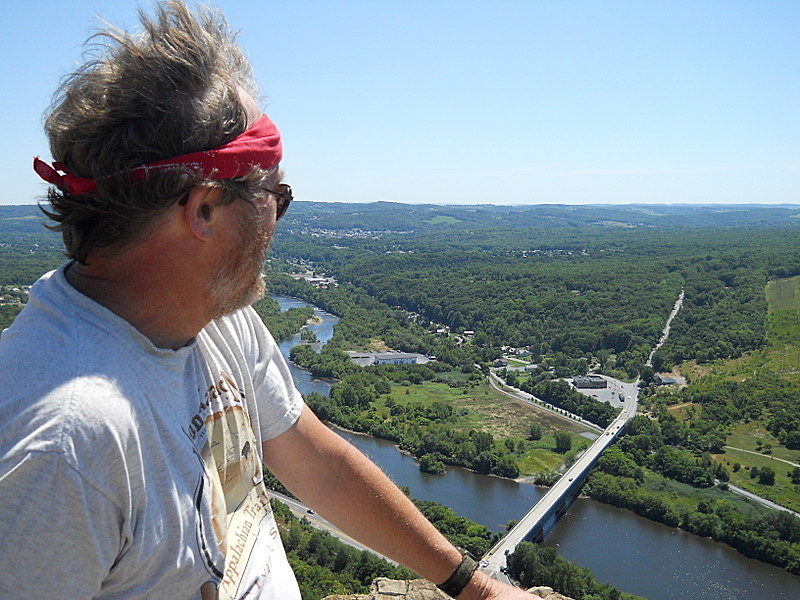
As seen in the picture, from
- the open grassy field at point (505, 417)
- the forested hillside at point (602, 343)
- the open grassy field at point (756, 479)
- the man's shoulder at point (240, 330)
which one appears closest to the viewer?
the man's shoulder at point (240, 330)

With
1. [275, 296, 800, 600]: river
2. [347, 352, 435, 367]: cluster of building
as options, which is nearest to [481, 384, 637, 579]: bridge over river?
[275, 296, 800, 600]: river

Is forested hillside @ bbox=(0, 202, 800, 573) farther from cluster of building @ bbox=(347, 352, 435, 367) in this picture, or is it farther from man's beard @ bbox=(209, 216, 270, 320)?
cluster of building @ bbox=(347, 352, 435, 367)

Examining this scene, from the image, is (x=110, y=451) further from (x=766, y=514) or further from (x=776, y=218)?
(x=776, y=218)

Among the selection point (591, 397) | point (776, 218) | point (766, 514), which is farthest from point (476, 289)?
point (776, 218)

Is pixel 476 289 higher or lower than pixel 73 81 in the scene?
lower

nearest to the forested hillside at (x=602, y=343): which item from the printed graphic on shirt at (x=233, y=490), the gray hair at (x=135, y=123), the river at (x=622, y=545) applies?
the gray hair at (x=135, y=123)

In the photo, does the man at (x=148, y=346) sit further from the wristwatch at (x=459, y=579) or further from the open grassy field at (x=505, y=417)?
the open grassy field at (x=505, y=417)
